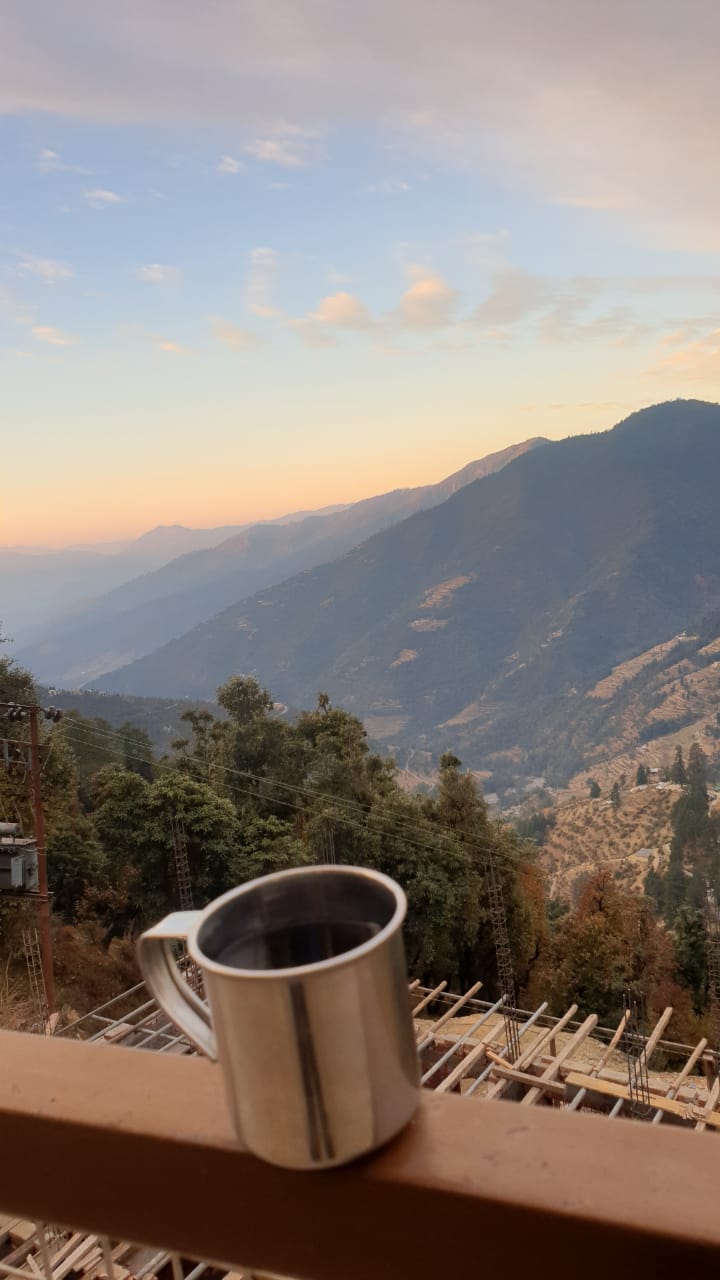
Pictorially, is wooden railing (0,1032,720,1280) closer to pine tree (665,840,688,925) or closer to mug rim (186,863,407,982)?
mug rim (186,863,407,982)

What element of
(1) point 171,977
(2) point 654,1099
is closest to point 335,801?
(2) point 654,1099

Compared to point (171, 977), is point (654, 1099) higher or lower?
lower

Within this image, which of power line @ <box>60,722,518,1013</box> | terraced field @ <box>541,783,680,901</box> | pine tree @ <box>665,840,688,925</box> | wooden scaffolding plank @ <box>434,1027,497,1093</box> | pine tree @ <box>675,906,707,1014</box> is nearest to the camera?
wooden scaffolding plank @ <box>434,1027,497,1093</box>

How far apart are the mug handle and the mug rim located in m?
0.02

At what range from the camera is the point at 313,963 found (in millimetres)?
547

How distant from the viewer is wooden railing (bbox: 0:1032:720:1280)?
428mm

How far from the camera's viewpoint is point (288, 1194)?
1.59ft

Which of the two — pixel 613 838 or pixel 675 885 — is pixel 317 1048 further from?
pixel 613 838

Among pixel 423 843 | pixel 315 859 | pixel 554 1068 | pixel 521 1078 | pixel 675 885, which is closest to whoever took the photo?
pixel 521 1078

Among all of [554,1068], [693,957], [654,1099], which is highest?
[554,1068]

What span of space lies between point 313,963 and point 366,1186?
0.44 ft

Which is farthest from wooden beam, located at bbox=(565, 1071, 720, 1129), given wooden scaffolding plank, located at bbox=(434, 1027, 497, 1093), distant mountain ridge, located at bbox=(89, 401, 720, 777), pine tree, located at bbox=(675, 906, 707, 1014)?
distant mountain ridge, located at bbox=(89, 401, 720, 777)

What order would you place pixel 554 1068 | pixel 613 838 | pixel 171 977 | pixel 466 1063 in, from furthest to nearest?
pixel 613 838, pixel 554 1068, pixel 466 1063, pixel 171 977

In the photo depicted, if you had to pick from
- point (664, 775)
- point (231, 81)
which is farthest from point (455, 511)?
point (231, 81)
